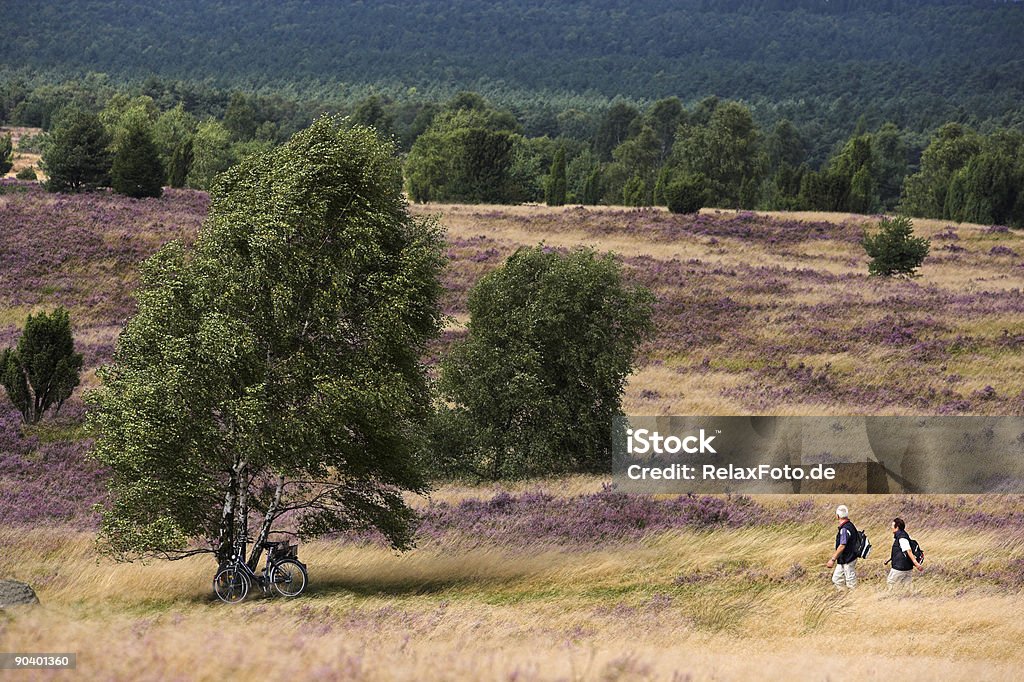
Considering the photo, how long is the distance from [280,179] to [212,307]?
2876 mm

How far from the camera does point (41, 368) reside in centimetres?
3803

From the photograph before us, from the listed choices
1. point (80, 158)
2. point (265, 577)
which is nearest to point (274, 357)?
point (265, 577)

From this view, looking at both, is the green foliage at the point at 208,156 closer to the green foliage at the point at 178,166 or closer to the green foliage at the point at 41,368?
the green foliage at the point at 178,166

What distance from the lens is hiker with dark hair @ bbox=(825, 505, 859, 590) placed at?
19.7 m

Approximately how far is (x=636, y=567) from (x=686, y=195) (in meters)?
63.2

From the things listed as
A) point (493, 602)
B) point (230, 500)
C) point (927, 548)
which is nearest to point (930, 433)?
point (927, 548)

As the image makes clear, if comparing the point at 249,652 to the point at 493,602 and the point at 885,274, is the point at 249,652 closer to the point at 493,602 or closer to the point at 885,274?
the point at 493,602

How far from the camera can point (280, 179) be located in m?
22.7

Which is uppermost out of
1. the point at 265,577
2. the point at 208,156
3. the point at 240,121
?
the point at 240,121

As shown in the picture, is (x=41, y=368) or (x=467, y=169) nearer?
(x=41, y=368)

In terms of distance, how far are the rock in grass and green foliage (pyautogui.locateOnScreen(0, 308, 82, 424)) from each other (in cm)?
2030

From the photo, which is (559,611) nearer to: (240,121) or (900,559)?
(900,559)

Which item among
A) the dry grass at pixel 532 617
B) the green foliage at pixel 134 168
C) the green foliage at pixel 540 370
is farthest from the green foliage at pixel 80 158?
the dry grass at pixel 532 617

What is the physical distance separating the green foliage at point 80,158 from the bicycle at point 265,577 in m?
55.4
